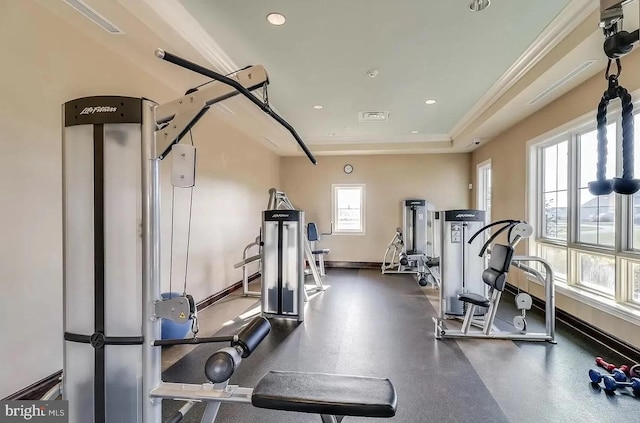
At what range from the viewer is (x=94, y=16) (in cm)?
231

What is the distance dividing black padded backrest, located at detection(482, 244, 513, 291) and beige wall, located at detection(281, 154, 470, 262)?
169 inches

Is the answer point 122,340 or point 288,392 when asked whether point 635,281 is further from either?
point 122,340

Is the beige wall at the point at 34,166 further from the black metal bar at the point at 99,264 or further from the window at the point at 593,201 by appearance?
the window at the point at 593,201

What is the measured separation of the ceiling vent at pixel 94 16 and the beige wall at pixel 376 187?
212 inches

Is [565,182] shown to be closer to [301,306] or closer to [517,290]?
[517,290]

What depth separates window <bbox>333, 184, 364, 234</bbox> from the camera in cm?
764

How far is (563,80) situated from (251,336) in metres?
3.86

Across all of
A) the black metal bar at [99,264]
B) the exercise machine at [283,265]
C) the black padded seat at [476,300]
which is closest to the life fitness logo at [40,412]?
the black metal bar at [99,264]

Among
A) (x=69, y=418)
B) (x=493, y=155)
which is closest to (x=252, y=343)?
(x=69, y=418)

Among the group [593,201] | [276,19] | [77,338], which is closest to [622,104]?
[77,338]

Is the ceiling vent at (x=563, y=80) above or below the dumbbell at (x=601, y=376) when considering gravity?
above

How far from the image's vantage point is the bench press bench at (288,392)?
1208 millimetres

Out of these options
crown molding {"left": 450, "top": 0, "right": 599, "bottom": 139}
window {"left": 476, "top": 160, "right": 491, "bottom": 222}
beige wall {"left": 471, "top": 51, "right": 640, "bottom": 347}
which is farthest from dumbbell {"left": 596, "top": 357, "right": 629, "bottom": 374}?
window {"left": 476, "top": 160, "right": 491, "bottom": 222}

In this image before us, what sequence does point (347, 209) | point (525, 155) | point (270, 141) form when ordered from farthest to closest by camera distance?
1. point (347, 209)
2. point (270, 141)
3. point (525, 155)
